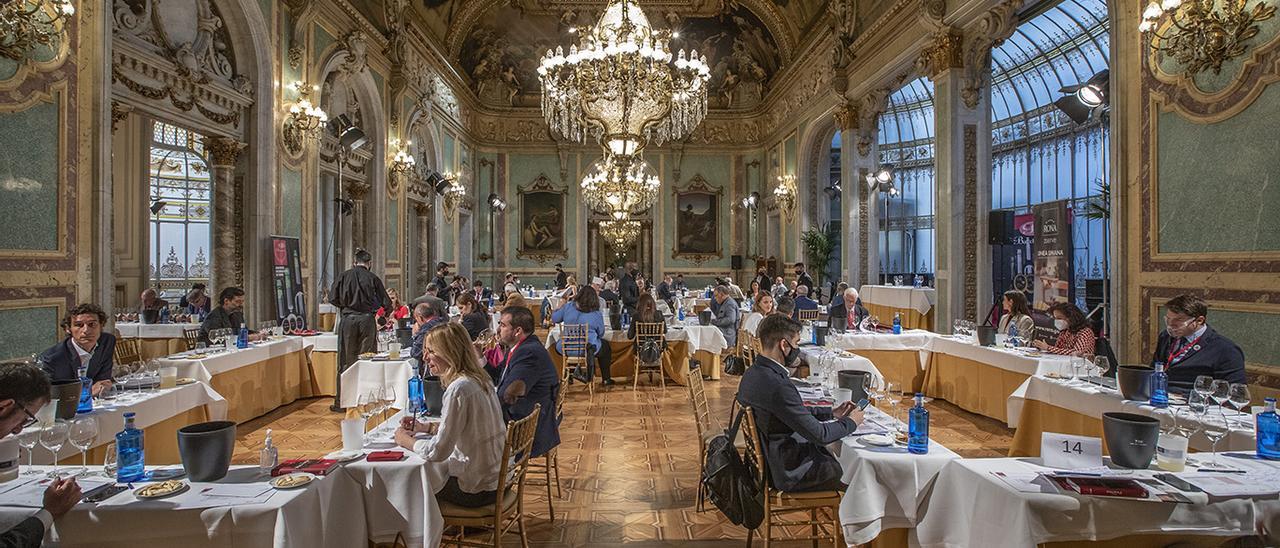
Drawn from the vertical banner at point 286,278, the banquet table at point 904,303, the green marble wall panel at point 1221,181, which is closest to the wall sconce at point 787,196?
the banquet table at point 904,303

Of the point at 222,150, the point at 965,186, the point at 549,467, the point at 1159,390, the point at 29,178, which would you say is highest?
the point at 222,150

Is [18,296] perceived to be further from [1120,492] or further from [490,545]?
[1120,492]

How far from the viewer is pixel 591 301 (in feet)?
30.1

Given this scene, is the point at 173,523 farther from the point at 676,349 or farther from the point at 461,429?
the point at 676,349

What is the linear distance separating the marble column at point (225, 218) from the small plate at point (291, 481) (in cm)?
802

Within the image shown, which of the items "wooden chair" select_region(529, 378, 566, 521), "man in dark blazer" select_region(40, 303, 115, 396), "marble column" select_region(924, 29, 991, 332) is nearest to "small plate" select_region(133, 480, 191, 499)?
"wooden chair" select_region(529, 378, 566, 521)

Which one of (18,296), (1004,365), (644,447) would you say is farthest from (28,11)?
(1004,365)

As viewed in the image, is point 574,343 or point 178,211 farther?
point 178,211

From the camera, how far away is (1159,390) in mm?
4113

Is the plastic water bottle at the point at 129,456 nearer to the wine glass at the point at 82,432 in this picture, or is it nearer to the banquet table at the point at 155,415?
the wine glass at the point at 82,432

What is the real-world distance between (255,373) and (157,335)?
2.43m

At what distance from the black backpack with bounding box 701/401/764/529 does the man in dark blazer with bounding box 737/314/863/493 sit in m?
0.13

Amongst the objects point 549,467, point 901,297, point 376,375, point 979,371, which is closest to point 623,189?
point 901,297

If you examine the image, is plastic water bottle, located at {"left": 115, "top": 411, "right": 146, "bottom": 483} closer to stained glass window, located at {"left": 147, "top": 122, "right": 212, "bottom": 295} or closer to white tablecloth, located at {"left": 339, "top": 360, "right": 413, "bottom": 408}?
white tablecloth, located at {"left": 339, "top": 360, "right": 413, "bottom": 408}
